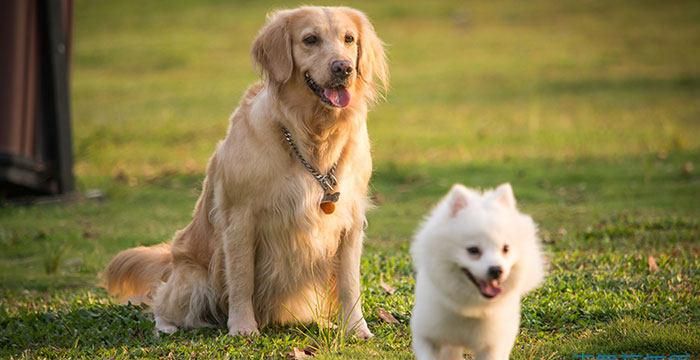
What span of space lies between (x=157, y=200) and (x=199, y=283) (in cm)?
736

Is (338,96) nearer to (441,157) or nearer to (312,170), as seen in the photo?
(312,170)

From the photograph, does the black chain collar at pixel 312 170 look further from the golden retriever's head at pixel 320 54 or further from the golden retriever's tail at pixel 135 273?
the golden retriever's tail at pixel 135 273

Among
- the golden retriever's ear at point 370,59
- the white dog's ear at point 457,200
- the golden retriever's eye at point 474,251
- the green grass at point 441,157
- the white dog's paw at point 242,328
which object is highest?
the golden retriever's ear at point 370,59

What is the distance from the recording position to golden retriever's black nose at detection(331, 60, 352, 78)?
6.59m

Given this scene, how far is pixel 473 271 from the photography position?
5027 millimetres

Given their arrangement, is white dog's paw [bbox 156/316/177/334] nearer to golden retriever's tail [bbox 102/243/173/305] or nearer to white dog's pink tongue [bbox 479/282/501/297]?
golden retriever's tail [bbox 102/243/173/305]

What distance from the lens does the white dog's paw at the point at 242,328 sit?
6.80m

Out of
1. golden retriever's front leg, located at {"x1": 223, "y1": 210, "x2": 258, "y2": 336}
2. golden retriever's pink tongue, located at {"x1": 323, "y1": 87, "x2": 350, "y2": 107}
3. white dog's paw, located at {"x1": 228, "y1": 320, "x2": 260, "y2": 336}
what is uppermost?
golden retriever's pink tongue, located at {"x1": 323, "y1": 87, "x2": 350, "y2": 107}

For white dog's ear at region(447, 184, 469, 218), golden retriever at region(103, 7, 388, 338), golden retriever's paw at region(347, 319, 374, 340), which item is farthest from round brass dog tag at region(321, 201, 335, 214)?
white dog's ear at region(447, 184, 469, 218)

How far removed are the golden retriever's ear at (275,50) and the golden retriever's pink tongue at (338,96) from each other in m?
0.28

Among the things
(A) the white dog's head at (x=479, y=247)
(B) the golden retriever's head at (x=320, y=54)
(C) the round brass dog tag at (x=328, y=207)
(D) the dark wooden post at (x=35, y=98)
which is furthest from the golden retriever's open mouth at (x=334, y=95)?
(D) the dark wooden post at (x=35, y=98)

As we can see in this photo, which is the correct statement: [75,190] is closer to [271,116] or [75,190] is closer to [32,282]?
[32,282]

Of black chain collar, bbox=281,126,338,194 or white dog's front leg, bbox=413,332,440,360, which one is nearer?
white dog's front leg, bbox=413,332,440,360

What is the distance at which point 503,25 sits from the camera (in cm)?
3303
